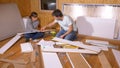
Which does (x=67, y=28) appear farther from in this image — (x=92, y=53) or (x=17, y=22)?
(x=17, y=22)

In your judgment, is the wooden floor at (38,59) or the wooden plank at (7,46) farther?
the wooden plank at (7,46)

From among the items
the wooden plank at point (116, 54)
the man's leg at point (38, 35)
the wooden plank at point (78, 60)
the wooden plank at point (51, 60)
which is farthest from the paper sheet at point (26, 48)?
the wooden plank at point (116, 54)

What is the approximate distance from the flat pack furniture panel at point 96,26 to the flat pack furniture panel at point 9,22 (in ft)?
5.05

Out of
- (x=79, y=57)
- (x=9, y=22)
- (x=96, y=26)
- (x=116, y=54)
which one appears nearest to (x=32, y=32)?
(x=9, y=22)

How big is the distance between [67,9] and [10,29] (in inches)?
62.7

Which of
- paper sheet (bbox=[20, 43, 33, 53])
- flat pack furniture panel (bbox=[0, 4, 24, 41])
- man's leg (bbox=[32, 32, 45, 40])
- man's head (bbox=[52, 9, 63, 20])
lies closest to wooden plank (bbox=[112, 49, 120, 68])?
man's head (bbox=[52, 9, 63, 20])

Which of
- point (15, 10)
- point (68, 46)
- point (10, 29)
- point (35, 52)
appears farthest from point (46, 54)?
point (15, 10)

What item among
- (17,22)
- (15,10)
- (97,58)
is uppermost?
(15,10)

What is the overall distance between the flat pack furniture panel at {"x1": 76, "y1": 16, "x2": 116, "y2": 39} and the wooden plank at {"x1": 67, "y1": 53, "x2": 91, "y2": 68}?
1390 millimetres

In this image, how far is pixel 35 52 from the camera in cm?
261

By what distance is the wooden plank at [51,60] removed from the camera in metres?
2.17

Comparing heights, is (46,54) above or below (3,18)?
below

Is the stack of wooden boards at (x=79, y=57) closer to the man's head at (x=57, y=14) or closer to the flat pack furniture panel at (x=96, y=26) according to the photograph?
the man's head at (x=57, y=14)

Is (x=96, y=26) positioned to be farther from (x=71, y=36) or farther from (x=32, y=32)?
(x=32, y=32)
